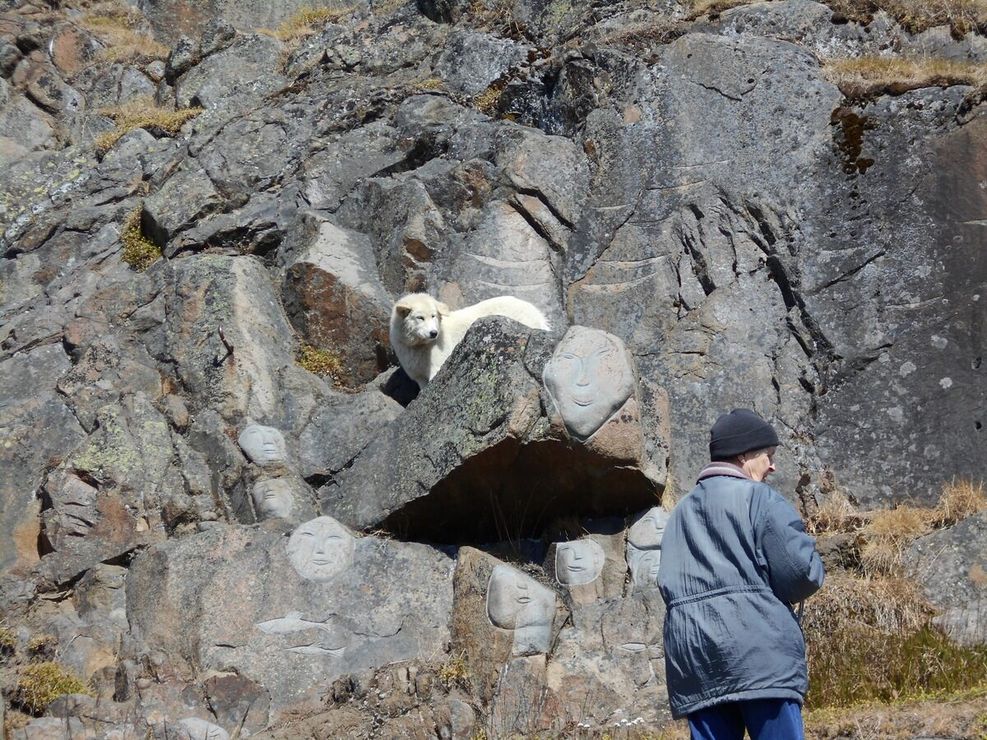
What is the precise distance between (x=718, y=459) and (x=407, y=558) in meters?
5.21

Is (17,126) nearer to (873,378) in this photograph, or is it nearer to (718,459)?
(873,378)

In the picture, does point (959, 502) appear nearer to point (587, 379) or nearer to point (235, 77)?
point (587, 379)

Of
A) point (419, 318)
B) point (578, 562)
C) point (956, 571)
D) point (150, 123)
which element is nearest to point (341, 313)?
point (419, 318)

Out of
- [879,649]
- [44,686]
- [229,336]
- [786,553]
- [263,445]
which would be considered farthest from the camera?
[229,336]

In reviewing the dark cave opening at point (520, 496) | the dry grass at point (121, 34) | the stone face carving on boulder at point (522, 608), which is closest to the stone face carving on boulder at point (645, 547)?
the dark cave opening at point (520, 496)

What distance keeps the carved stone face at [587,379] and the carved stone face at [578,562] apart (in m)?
1.00

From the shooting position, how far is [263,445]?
11.2 meters

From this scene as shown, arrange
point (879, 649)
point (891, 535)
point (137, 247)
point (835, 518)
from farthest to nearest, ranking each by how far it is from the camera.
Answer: point (137, 247) → point (835, 518) → point (891, 535) → point (879, 649)

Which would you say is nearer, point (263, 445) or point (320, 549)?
point (320, 549)

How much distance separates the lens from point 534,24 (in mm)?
16500

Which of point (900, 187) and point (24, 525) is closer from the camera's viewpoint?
point (24, 525)

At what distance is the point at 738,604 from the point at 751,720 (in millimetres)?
513

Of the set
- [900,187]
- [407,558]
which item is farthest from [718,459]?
[900,187]

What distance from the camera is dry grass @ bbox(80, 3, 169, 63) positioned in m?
20.9
